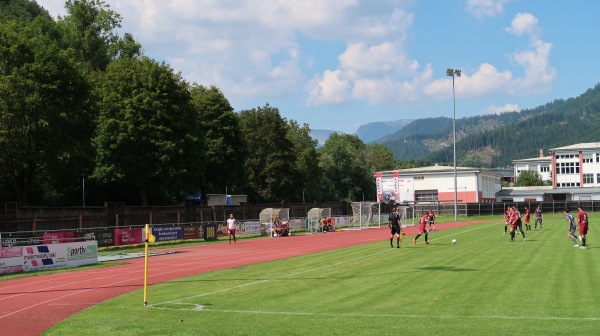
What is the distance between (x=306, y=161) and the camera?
98.7 metres

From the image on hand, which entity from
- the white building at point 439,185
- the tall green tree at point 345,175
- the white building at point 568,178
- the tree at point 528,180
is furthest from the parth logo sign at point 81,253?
the tree at point 528,180

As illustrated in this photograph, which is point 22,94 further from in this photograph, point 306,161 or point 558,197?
point 558,197

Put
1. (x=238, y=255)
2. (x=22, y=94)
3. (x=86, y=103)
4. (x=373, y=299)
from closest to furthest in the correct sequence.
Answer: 1. (x=373, y=299)
2. (x=238, y=255)
3. (x=22, y=94)
4. (x=86, y=103)

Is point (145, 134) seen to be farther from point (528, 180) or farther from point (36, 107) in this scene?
point (528, 180)

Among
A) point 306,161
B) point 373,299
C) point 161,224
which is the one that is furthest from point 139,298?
point 306,161

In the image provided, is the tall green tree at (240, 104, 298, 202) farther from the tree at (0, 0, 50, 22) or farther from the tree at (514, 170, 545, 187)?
the tree at (514, 170, 545, 187)

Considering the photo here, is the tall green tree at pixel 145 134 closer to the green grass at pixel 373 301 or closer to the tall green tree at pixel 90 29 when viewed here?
the tall green tree at pixel 90 29

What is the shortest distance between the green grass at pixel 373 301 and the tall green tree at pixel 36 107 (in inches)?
1051

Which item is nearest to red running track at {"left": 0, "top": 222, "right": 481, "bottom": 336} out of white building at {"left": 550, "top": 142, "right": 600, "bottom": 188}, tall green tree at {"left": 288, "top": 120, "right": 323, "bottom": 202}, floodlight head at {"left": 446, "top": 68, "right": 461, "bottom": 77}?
floodlight head at {"left": 446, "top": 68, "right": 461, "bottom": 77}

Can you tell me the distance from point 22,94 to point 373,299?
36.5 m

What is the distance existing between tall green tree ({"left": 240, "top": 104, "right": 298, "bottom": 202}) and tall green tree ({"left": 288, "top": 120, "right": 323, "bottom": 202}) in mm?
3703

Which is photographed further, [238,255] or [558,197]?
[558,197]

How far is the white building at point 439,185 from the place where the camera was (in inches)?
4336

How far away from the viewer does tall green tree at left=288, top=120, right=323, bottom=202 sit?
96688mm
